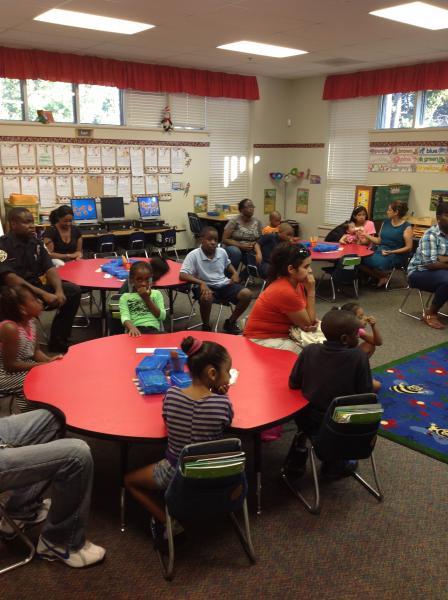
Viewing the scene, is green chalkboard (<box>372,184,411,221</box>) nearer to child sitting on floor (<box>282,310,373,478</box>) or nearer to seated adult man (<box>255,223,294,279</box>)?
seated adult man (<box>255,223,294,279</box>)

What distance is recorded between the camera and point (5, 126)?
7.63 metres

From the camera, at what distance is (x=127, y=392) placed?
104 inches

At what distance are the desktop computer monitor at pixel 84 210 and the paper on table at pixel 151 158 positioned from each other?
4.39 feet

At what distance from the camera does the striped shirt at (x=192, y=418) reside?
88.0 inches

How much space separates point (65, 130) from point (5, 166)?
1117 mm

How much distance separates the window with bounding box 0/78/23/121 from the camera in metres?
7.70

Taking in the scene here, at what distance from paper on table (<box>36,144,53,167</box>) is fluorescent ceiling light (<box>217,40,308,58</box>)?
2998mm

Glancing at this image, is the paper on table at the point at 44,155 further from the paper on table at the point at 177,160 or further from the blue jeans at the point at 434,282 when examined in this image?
the blue jeans at the point at 434,282

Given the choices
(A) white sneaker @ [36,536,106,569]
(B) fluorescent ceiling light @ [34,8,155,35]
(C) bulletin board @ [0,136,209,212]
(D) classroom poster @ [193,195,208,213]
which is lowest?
(A) white sneaker @ [36,536,106,569]

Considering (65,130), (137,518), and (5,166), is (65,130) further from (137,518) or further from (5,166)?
(137,518)

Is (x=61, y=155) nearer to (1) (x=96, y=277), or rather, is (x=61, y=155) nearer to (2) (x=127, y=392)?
(1) (x=96, y=277)

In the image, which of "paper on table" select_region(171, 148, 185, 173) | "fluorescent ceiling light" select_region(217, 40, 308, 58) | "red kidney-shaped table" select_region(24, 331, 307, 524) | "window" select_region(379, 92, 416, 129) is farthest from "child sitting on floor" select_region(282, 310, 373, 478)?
"window" select_region(379, 92, 416, 129)

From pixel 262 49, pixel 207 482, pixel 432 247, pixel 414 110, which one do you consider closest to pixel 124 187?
pixel 262 49

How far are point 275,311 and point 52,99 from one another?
20.7ft
